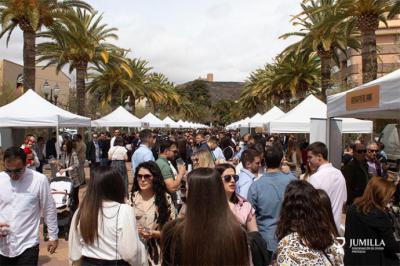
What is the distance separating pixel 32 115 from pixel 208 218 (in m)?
10.3

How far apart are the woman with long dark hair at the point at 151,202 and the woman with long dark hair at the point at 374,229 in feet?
5.46

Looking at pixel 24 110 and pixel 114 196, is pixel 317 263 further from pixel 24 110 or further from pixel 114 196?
pixel 24 110

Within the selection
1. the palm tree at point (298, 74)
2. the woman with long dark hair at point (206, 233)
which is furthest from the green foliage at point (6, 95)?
the woman with long dark hair at point (206, 233)

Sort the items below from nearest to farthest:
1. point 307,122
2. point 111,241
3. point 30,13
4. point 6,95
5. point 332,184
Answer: point 111,241, point 332,184, point 307,122, point 30,13, point 6,95

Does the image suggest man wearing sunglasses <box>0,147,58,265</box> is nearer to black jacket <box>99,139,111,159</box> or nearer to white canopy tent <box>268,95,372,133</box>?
white canopy tent <box>268,95,372,133</box>

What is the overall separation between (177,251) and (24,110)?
1053 cm

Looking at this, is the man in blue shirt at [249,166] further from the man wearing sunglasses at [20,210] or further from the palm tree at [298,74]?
the palm tree at [298,74]

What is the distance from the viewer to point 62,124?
12133 millimetres

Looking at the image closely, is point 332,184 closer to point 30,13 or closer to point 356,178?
Result: point 356,178

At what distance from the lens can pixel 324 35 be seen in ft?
76.0

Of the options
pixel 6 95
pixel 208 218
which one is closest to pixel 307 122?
pixel 208 218

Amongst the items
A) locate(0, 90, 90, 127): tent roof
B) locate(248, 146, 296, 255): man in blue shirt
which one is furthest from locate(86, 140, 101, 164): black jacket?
locate(248, 146, 296, 255): man in blue shirt

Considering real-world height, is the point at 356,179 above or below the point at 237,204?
below

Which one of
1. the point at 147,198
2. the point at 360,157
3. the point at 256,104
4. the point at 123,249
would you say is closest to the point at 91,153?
the point at 360,157
